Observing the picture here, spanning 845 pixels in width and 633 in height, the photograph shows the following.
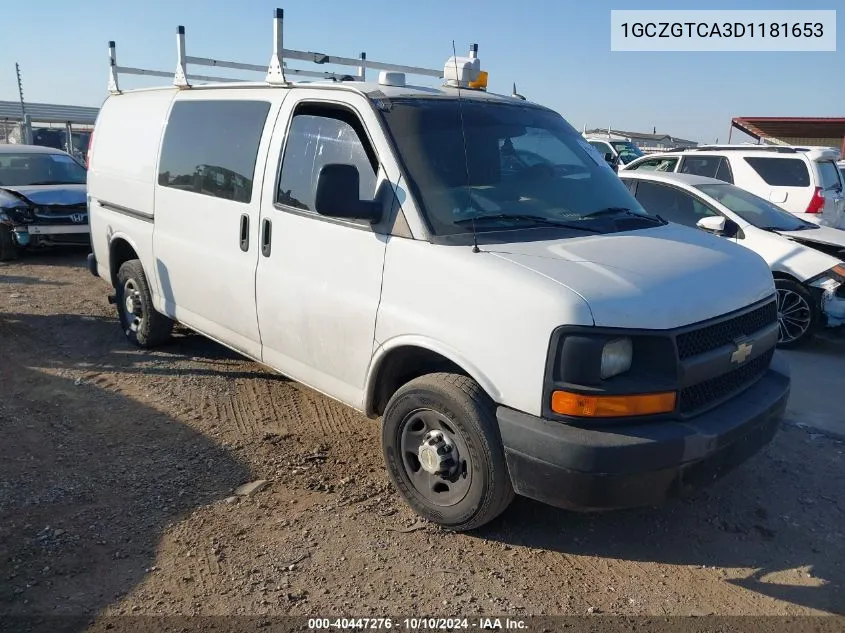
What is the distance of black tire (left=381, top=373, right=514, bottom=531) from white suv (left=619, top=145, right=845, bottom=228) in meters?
8.43

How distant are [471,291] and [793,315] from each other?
4966 mm

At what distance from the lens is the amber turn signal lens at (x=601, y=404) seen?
2.89 m

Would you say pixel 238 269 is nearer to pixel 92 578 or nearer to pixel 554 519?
pixel 92 578

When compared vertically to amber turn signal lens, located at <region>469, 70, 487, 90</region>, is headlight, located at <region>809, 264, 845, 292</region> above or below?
below

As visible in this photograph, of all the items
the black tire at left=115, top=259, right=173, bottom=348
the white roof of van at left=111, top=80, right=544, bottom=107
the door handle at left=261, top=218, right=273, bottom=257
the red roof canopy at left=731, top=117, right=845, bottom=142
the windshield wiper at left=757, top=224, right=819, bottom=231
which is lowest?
the black tire at left=115, top=259, right=173, bottom=348

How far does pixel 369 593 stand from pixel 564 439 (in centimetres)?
109

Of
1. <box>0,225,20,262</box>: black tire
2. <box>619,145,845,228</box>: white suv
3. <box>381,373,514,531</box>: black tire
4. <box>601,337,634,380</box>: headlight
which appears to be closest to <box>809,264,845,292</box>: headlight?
<box>619,145,845,228</box>: white suv

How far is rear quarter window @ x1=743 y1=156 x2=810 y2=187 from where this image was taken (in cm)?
1066

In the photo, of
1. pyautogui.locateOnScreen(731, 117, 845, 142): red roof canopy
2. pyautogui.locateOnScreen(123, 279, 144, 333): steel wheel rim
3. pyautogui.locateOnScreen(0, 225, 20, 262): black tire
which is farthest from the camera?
pyautogui.locateOnScreen(731, 117, 845, 142): red roof canopy

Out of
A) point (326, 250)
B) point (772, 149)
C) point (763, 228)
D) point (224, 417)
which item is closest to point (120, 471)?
point (224, 417)

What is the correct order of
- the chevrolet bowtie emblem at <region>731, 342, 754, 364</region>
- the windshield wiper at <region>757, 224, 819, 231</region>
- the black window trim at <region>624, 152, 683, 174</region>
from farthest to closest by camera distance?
the black window trim at <region>624, 152, 683, 174</region>, the windshield wiper at <region>757, 224, 819, 231</region>, the chevrolet bowtie emblem at <region>731, 342, 754, 364</region>

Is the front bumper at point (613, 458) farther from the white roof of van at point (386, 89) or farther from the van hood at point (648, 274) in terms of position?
the white roof of van at point (386, 89)

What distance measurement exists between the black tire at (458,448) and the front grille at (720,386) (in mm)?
848

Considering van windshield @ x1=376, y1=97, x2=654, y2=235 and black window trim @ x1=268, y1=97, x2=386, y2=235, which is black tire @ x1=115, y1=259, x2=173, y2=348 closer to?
black window trim @ x1=268, y1=97, x2=386, y2=235
